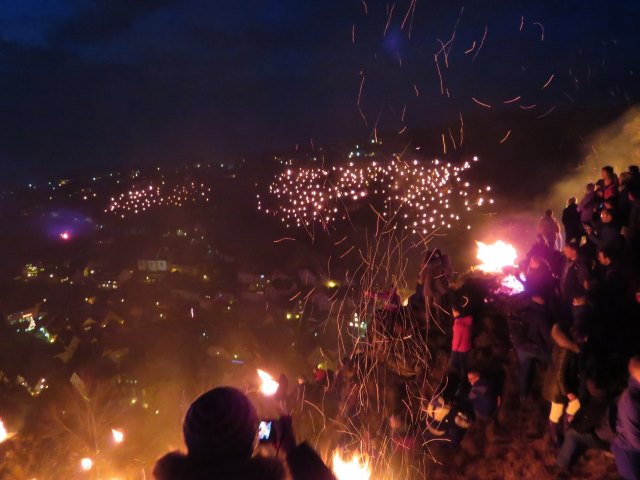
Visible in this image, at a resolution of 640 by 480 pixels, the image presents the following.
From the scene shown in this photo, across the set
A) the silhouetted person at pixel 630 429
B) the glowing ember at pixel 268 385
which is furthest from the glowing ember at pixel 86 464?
the silhouetted person at pixel 630 429

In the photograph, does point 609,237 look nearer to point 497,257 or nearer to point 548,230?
point 548,230

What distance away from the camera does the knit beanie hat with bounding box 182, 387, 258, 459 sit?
6.61 ft

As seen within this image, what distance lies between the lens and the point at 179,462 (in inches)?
82.0

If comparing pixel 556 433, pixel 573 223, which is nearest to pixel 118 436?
pixel 556 433

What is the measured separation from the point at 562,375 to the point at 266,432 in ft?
12.0

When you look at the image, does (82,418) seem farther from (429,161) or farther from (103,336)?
(429,161)

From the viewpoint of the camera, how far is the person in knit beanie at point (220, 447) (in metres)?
2.01

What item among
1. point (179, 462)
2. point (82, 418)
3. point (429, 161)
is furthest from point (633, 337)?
point (429, 161)

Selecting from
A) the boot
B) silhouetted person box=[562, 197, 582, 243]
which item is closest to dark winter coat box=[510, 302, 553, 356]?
the boot

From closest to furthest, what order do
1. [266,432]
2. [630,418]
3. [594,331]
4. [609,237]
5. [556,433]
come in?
[266,432] → [630,418] → [594,331] → [556,433] → [609,237]

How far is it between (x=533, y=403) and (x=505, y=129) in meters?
41.3

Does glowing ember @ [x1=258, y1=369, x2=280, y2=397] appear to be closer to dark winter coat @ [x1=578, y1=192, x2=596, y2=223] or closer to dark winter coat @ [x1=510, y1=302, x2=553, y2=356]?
dark winter coat @ [x1=510, y1=302, x2=553, y2=356]

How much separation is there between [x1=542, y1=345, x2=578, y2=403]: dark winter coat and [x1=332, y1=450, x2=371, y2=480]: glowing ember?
10.1ft

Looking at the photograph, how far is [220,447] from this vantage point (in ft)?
6.58
